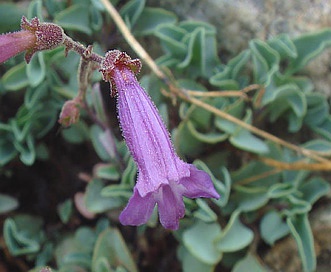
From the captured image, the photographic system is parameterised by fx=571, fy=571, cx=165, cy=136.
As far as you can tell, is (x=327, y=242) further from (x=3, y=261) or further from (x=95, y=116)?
(x=3, y=261)

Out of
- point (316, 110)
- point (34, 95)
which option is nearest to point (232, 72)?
point (316, 110)

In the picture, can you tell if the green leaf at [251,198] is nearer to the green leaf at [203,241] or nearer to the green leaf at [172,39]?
the green leaf at [203,241]

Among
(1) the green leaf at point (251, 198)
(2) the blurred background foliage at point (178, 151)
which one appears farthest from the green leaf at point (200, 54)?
(1) the green leaf at point (251, 198)

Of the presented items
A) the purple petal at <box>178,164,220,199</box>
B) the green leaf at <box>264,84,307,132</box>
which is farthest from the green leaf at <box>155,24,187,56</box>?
the purple petal at <box>178,164,220,199</box>

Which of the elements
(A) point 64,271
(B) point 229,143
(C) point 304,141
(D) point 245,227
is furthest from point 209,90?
(A) point 64,271

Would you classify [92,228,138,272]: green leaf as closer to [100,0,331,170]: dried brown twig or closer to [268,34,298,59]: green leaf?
[100,0,331,170]: dried brown twig

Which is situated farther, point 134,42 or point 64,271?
point 134,42

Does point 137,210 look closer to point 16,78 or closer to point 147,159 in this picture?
point 147,159
